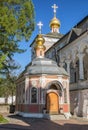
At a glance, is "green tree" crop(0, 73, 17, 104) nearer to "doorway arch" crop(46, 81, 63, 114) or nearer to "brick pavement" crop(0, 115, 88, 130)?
"brick pavement" crop(0, 115, 88, 130)

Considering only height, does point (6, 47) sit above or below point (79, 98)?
above

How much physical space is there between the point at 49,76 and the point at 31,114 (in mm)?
4670

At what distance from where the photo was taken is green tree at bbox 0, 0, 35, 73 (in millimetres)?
17578

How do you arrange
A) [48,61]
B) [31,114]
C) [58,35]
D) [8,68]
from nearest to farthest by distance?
[8,68] → [31,114] → [48,61] → [58,35]

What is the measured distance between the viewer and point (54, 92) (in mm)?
26125

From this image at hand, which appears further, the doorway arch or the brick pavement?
the doorway arch

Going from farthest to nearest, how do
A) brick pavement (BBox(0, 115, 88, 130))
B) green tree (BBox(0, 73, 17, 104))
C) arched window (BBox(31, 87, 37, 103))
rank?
arched window (BBox(31, 87, 37, 103)), green tree (BBox(0, 73, 17, 104)), brick pavement (BBox(0, 115, 88, 130))

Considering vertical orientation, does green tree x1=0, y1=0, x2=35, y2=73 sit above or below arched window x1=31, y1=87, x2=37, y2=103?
above

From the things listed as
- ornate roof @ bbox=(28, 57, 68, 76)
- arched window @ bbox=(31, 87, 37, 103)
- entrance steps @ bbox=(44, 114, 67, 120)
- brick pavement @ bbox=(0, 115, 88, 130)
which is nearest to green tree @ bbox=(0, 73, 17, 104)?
arched window @ bbox=(31, 87, 37, 103)

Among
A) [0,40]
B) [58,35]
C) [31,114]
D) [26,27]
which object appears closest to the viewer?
[0,40]

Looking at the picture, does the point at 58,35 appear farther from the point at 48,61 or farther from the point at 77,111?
the point at 77,111

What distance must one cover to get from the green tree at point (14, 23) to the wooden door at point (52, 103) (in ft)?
26.0

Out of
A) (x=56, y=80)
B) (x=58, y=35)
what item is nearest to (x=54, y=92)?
(x=56, y=80)

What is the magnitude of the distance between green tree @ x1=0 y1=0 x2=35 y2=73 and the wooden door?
7921 mm
